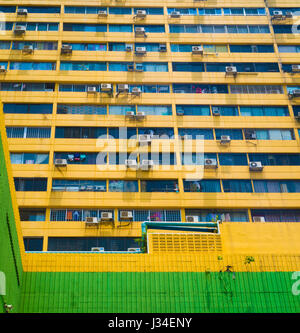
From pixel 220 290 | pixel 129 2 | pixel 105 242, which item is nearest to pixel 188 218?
pixel 105 242

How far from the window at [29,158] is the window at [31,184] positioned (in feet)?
5.12

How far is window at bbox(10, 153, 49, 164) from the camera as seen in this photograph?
32.8 m

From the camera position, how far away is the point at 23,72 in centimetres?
3634

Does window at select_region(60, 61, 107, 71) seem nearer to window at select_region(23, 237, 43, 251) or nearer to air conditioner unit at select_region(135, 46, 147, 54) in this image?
air conditioner unit at select_region(135, 46, 147, 54)

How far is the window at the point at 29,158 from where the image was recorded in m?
32.8

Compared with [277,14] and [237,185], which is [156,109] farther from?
[277,14]

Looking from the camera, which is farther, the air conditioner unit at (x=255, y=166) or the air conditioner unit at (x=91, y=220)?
the air conditioner unit at (x=255, y=166)

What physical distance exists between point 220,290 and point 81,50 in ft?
90.5

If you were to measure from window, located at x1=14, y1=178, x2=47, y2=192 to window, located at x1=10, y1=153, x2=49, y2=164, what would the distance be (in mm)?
1561

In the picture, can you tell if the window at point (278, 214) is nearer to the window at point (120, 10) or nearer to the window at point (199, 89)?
the window at point (199, 89)

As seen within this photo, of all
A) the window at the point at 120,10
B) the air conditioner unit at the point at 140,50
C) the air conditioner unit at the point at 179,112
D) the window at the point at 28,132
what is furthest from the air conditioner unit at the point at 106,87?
the window at the point at 120,10

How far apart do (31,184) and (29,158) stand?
2.36m

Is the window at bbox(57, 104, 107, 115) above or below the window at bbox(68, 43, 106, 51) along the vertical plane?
below

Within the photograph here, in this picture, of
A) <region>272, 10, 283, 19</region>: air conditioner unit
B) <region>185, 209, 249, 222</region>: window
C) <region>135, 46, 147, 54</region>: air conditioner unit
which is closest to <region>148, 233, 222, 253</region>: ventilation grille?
<region>185, 209, 249, 222</region>: window
